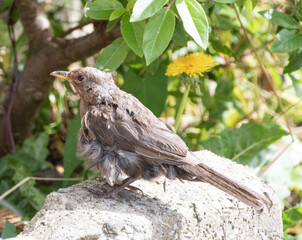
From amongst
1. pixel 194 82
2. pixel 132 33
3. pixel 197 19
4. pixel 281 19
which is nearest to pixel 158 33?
pixel 197 19

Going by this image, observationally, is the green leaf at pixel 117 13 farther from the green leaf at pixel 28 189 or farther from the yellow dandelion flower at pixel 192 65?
the green leaf at pixel 28 189

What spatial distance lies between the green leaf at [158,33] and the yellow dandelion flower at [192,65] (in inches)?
33.5

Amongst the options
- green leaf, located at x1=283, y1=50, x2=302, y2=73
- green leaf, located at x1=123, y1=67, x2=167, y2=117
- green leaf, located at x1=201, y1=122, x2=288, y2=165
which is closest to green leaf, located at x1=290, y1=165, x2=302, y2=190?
green leaf, located at x1=201, y1=122, x2=288, y2=165

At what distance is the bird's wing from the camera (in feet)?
9.40

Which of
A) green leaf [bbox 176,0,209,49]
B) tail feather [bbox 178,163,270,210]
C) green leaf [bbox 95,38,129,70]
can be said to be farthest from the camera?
green leaf [bbox 95,38,129,70]

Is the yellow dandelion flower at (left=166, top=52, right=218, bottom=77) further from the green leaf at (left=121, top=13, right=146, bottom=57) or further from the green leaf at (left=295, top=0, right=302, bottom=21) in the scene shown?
the green leaf at (left=295, top=0, right=302, bottom=21)

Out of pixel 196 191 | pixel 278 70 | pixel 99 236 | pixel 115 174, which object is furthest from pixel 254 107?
pixel 99 236

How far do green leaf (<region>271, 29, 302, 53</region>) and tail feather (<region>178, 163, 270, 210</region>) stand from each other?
3.88ft

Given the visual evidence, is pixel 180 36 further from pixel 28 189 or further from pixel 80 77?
pixel 28 189

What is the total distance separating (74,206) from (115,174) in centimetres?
32

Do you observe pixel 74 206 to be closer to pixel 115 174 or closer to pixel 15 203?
pixel 115 174

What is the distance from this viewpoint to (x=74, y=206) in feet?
8.95

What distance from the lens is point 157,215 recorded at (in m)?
2.80

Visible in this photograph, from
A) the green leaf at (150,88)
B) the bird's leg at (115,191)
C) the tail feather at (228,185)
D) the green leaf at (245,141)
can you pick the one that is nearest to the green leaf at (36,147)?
the green leaf at (150,88)
